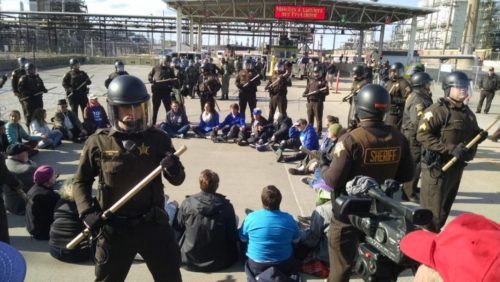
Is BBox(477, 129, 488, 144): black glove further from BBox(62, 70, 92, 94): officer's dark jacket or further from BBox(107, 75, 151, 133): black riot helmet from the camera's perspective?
BBox(62, 70, 92, 94): officer's dark jacket

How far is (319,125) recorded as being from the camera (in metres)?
9.74

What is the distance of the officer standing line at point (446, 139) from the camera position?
4.25 m

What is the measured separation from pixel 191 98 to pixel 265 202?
13.0m

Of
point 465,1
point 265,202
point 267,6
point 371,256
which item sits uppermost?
point 465,1

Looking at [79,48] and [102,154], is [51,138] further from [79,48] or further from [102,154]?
[79,48]

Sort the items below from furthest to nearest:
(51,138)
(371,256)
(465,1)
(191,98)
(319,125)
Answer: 1. (465,1)
2. (191,98)
3. (319,125)
4. (51,138)
5. (371,256)

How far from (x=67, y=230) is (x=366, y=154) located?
3.01m

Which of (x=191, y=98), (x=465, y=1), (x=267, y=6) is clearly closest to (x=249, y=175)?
(x=191, y=98)

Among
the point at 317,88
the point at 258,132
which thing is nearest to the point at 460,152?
the point at 258,132

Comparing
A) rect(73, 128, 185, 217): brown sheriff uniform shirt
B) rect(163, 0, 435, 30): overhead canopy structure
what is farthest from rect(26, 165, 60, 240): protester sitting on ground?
rect(163, 0, 435, 30): overhead canopy structure

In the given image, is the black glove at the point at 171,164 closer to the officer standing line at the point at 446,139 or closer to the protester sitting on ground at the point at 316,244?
the protester sitting on ground at the point at 316,244

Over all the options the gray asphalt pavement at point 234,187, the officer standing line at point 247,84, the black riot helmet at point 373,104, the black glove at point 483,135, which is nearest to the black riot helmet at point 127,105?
the black riot helmet at point 373,104

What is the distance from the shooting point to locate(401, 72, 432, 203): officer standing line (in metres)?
6.00

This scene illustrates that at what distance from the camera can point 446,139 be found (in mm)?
4312
